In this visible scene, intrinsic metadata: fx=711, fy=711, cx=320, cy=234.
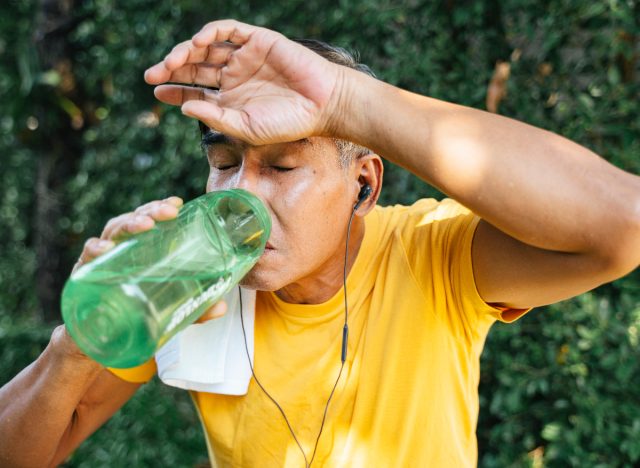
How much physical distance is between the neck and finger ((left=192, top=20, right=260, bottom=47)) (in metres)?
0.58

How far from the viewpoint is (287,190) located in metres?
1.63

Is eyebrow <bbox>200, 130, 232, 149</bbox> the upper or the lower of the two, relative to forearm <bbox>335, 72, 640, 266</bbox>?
lower

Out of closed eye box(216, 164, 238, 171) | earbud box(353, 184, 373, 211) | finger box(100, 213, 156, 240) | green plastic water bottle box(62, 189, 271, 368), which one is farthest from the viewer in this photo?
earbud box(353, 184, 373, 211)

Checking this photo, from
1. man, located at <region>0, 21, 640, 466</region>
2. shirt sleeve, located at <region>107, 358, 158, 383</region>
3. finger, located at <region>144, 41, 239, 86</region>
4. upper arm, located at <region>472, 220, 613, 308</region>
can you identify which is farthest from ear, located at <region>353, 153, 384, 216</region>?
shirt sleeve, located at <region>107, 358, 158, 383</region>

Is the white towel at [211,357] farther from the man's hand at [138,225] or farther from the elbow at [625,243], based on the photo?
the elbow at [625,243]

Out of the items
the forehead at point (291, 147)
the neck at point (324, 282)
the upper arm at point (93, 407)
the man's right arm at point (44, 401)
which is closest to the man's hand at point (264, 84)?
the forehead at point (291, 147)

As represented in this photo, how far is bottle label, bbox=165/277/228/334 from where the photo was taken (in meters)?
1.31

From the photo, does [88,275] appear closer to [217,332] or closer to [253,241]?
[253,241]

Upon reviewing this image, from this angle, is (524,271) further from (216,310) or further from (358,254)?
(216,310)

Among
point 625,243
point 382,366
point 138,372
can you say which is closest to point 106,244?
point 138,372

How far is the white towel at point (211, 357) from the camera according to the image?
5.72 ft

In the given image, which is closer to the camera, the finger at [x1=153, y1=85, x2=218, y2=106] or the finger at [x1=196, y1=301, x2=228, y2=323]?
the finger at [x1=196, y1=301, x2=228, y2=323]

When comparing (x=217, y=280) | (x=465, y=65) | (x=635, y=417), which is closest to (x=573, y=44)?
(x=465, y=65)

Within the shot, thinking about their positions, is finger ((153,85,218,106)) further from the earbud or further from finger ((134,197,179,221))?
the earbud
